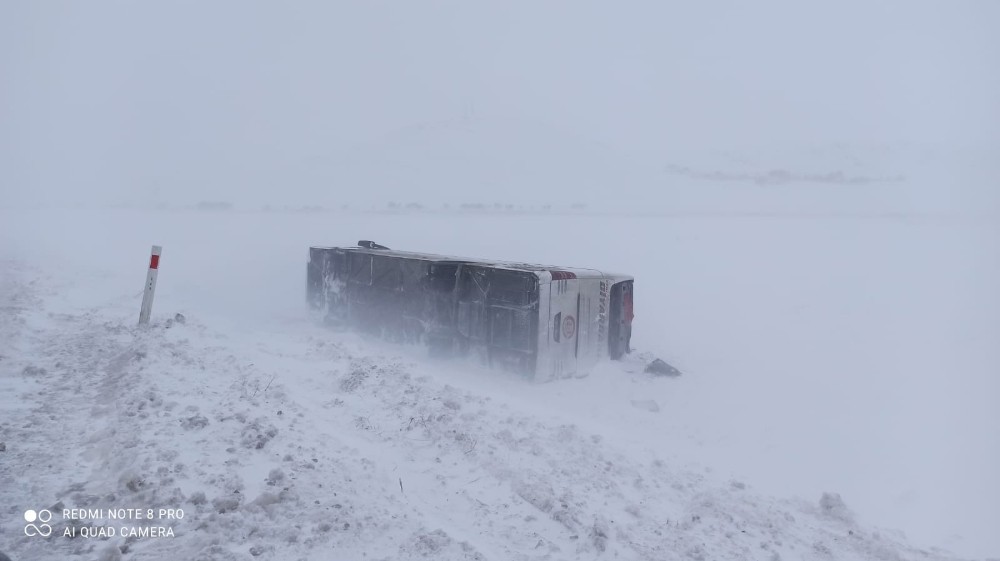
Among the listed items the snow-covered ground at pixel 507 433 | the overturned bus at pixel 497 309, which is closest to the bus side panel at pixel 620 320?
the overturned bus at pixel 497 309

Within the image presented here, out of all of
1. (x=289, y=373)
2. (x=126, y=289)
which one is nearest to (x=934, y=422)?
(x=289, y=373)

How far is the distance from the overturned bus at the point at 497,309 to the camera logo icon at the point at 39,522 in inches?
207

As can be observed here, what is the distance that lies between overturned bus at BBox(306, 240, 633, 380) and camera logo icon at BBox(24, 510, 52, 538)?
17.2 ft

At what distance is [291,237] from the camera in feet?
81.6

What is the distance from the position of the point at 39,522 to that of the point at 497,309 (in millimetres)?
5501

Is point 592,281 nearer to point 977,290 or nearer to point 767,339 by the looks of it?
point 767,339

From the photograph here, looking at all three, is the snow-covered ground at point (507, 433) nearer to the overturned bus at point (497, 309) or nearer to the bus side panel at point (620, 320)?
the overturned bus at point (497, 309)

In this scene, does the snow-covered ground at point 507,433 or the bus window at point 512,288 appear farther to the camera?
the bus window at point 512,288

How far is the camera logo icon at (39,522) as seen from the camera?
11.5 feet

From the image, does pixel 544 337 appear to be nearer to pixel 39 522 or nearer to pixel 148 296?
pixel 148 296

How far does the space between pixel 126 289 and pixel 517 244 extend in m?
12.6

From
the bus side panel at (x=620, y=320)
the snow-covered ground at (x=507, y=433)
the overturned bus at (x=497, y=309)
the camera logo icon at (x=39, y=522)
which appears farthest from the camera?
the bus side panel at (x=620, y=320)

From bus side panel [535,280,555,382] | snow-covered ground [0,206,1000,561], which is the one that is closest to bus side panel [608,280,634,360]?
snow-covered ground [0,206,1000,561]

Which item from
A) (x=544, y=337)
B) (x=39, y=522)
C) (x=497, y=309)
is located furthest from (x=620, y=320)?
(x=39, y=522)
